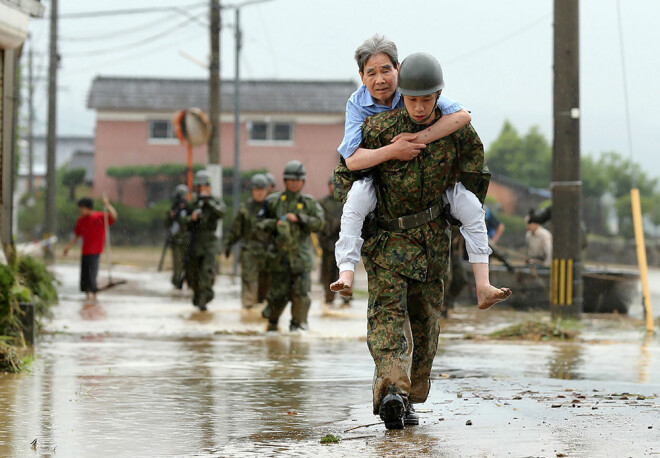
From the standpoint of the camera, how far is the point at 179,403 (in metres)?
7.35

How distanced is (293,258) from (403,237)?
6719 mm

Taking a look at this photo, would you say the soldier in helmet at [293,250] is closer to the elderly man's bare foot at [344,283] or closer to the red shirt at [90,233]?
the red shirt at [90,233]

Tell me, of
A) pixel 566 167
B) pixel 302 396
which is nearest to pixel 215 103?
pixel 566 167

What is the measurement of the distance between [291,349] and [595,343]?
3109 mm

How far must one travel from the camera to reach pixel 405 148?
20.0ft

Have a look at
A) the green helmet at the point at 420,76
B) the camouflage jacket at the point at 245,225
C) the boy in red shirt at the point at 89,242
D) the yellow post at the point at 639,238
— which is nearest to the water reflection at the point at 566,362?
the yellow post at the point at 639,238

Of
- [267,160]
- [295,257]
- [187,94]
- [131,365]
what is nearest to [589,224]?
[267,160]

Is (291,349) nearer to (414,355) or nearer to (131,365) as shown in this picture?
(131,365)

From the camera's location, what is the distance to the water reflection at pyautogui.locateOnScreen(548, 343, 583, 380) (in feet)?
29.5

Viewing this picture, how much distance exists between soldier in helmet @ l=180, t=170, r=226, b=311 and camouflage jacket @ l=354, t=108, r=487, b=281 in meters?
10.2

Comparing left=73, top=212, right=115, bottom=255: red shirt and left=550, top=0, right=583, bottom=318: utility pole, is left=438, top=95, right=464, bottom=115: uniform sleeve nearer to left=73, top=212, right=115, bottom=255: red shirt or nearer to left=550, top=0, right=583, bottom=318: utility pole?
left=550, top=0, right=583, bottom=318: utility pole

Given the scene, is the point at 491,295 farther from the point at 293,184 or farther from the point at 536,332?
the point at 293,184

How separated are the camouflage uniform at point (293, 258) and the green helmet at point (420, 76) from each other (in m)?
7.01

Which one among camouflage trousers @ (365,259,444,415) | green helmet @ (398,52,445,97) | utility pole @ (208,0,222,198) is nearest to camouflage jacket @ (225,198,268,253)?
camouflage trousers @ (365,259,444,415)
